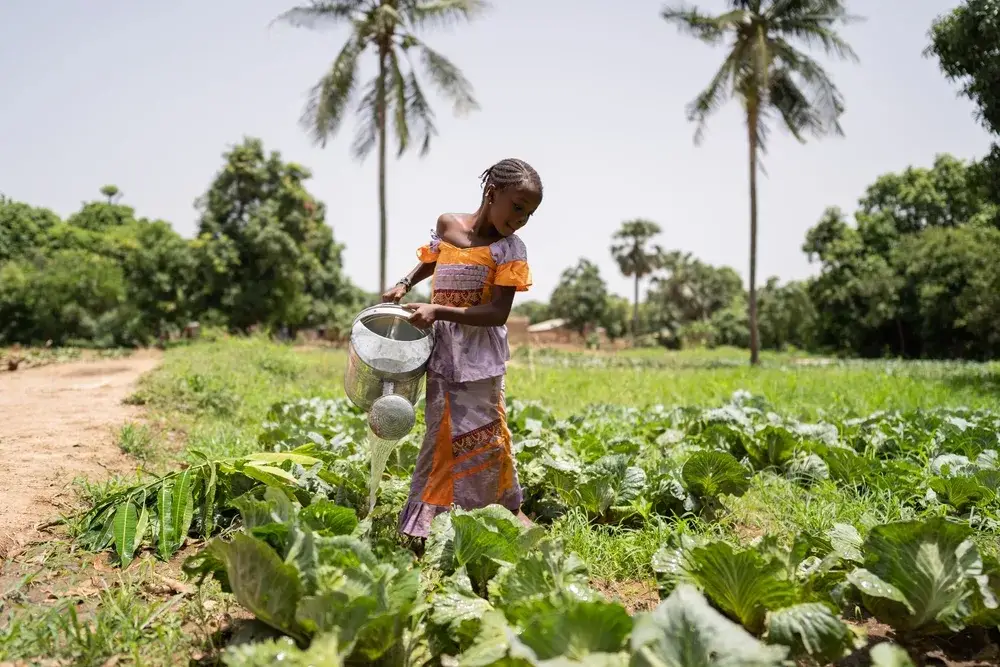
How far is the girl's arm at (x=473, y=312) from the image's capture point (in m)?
2.02

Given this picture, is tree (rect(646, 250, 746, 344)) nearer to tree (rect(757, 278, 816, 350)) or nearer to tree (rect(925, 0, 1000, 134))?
tree (rect(757, 278, 816, 350))

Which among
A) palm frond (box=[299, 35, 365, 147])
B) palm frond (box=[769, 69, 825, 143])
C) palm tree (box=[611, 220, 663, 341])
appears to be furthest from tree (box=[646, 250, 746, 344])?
palm frond (box=[299, 35, 365, 147])

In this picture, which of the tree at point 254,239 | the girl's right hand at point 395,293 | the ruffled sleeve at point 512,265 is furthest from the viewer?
the tree at point 254,239

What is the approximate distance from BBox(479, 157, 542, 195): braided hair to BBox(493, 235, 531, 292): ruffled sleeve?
0.67 feet

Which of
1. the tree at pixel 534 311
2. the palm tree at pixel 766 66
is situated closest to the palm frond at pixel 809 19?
the palm tree at pixel 766 66

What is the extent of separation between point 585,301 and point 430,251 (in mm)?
41021

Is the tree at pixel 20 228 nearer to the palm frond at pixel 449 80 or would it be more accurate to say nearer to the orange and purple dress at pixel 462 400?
the palm frond at pixel 449 80

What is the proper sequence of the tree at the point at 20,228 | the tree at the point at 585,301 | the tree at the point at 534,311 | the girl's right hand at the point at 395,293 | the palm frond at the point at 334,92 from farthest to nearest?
the tree at the point at 534,311 < the tree at the point at 585,301 < the tree at the point at 20,228 < the palm frond at the point at 334,92 < the girl's right hand at the point at 395,293

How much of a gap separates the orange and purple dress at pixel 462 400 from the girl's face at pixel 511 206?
75 mm

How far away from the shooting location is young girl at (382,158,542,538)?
2156mm

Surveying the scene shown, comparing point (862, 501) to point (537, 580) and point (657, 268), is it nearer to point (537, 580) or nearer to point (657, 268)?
point (537, 580)

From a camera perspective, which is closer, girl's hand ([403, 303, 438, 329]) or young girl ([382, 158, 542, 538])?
girl's hand ([403, 303, 438, 329])

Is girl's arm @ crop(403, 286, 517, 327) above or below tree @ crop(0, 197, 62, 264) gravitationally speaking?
below

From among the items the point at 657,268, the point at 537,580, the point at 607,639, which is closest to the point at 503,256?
the point at 537,580
